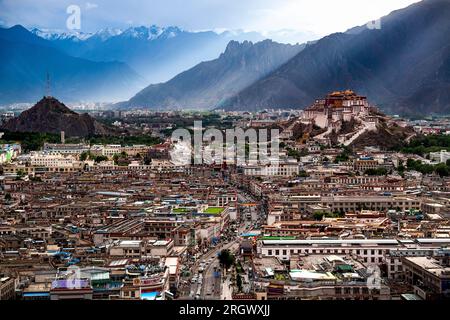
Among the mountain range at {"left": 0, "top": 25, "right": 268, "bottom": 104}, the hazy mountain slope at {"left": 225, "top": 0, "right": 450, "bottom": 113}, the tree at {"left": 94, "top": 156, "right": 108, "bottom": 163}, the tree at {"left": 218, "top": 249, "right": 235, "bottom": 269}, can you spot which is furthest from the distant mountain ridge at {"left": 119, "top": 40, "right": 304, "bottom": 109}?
the mountain range at {"left": 0, "top": 25, "right": 268, "bottom": 104}

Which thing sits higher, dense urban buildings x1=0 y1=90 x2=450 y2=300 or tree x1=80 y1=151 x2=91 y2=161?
tree x1=80 y1=151 x2=91 y2=161

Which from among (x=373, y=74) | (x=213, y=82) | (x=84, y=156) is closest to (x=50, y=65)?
(x=84, y=156)

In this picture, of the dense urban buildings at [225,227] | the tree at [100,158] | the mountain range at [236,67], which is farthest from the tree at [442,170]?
the tree at [100,158]

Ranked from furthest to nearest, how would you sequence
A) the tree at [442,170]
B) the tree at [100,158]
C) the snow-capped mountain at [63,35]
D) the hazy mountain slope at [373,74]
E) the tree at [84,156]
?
1. the hazy mountain slope at [373,74]
2. the tree at [84,156]
3. the tree at [100,158]
4. the tree at [442,170]
5. the snow-capped mountain at [63,35]

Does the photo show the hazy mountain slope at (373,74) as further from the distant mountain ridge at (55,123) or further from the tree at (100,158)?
the tree at (100,158)

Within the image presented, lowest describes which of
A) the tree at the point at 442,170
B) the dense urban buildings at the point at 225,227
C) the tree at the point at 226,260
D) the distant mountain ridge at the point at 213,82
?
the tree at the point at 226,260

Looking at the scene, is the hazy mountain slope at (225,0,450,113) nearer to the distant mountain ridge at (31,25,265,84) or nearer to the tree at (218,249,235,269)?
the tree at (218,249,235,269)

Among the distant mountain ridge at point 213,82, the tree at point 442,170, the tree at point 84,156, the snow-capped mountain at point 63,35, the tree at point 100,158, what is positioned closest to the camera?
the snow-capped mountain at point 63,35
